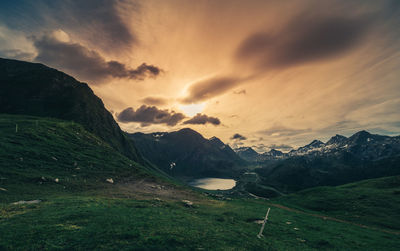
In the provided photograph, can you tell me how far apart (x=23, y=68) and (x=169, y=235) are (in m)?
256

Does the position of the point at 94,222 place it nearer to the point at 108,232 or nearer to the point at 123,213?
the point at 108,232

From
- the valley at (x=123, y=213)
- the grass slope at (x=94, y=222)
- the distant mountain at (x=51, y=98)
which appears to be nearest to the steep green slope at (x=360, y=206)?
the valley at (x=123, y=213)

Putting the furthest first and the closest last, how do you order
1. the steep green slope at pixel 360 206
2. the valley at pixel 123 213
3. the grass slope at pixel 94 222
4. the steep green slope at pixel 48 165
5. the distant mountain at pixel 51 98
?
the distant mountain at pixel 51 98 → the steep green slope at pixel 360 206 → the steep green slope at pixel 48 165 → the valley at pixel 123 213 → the grass slope at pixel 94 222

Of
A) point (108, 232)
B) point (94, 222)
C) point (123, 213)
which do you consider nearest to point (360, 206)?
point (123, 213)

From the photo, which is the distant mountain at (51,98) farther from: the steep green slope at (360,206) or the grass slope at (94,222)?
the steep green slope at (360,206)

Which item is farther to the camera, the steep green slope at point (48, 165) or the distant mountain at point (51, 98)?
the distant mountain at point (51, 98)

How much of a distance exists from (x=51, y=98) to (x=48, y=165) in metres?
140

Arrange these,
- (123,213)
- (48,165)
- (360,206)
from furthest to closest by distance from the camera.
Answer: (360,206) → (48,165) → (123,213)

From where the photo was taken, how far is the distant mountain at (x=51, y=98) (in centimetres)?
13138

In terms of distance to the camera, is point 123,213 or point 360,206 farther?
point 360,206

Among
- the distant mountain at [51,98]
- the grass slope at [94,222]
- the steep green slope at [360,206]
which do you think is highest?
the distant mountain at [51,98]

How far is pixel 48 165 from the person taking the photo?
44.4m

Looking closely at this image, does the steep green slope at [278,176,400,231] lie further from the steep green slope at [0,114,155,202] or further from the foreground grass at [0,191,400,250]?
the steep green slope at [0,114,155,202]

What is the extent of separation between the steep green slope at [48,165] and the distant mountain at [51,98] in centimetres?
6296
